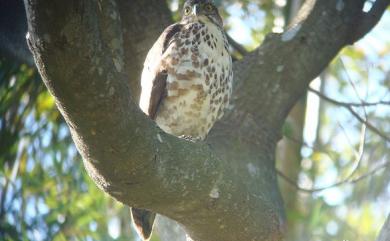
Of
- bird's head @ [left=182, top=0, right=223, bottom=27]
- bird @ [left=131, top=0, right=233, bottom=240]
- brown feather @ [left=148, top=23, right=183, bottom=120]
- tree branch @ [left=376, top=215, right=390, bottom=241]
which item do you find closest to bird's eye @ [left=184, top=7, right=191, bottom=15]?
bird's head @ [left=182, top=0, right=223, bottom=27]

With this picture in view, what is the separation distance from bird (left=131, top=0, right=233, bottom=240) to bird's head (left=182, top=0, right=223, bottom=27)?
17cm

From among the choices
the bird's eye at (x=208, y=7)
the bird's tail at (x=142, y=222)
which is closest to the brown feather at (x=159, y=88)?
the bird's eye at (x=208, y=7)

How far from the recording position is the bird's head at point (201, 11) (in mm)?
4184

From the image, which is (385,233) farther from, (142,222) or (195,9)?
(195,9)

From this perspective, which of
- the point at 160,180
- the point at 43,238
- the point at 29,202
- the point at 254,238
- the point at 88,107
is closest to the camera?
the point at 88,107

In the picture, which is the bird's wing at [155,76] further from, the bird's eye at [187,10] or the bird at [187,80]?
the bird's eye at [187,10]

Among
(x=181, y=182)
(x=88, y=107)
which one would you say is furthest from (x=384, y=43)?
(x=88, y=107)

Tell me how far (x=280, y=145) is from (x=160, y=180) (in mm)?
2998

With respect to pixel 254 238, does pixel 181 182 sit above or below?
above

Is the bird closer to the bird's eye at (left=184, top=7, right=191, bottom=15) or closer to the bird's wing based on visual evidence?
the bird's wing

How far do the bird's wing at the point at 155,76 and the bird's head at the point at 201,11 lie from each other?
9.7 inches

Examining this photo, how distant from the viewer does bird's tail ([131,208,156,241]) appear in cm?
352

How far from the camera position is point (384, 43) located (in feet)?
22.1

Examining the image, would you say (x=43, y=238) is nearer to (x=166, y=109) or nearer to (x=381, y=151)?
(x=166, y=109)
